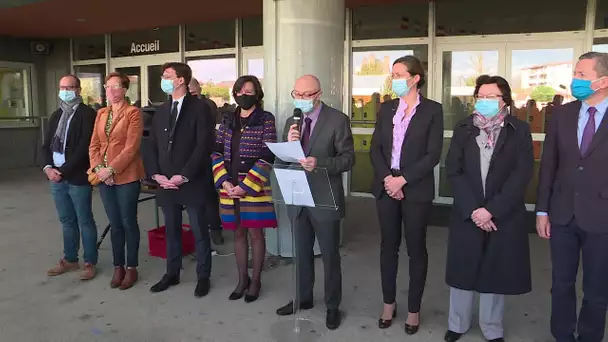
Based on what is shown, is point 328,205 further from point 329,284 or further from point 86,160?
point 86,160

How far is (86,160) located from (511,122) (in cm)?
339

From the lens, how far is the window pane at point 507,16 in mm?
7094

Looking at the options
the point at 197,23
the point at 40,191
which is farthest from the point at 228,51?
the point at 40,191

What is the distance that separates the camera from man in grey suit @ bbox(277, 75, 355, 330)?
353cm

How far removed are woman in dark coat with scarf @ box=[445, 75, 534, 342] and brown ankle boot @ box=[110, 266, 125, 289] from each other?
2798 mm

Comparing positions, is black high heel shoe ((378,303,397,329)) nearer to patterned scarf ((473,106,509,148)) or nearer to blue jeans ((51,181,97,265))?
patterned scarf ((473,106,509,148))

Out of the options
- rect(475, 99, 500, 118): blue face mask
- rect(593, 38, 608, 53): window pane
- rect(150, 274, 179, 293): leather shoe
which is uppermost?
rect(593, 38, 608, 53): window pane

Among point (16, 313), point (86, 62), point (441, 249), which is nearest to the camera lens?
point (16, 313)

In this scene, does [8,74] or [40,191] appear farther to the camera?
Result: [8,74]

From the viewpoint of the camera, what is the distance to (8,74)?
1240cm

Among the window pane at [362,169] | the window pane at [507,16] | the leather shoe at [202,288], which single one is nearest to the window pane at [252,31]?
the window pane at [362,169]

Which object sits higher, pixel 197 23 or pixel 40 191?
pixel 197 23

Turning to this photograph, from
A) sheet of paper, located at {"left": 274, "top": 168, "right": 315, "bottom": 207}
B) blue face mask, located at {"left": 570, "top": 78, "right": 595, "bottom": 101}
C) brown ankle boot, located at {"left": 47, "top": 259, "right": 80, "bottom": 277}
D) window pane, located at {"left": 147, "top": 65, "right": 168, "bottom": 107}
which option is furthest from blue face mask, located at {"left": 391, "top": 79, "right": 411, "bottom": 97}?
window pane, located at {"left": 147, "top": 65, "right": 168, "bottom": 107}

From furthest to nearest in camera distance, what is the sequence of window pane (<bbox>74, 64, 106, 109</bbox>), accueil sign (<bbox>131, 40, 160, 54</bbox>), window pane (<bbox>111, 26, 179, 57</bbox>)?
window pane (<bbox>74, 64, 106, 109</bbox>) → accueil sign (<bbox>131, 40, 160, 54</bbox>) → window pane (<bbox>111, 26, 179, 57</bbox>)
